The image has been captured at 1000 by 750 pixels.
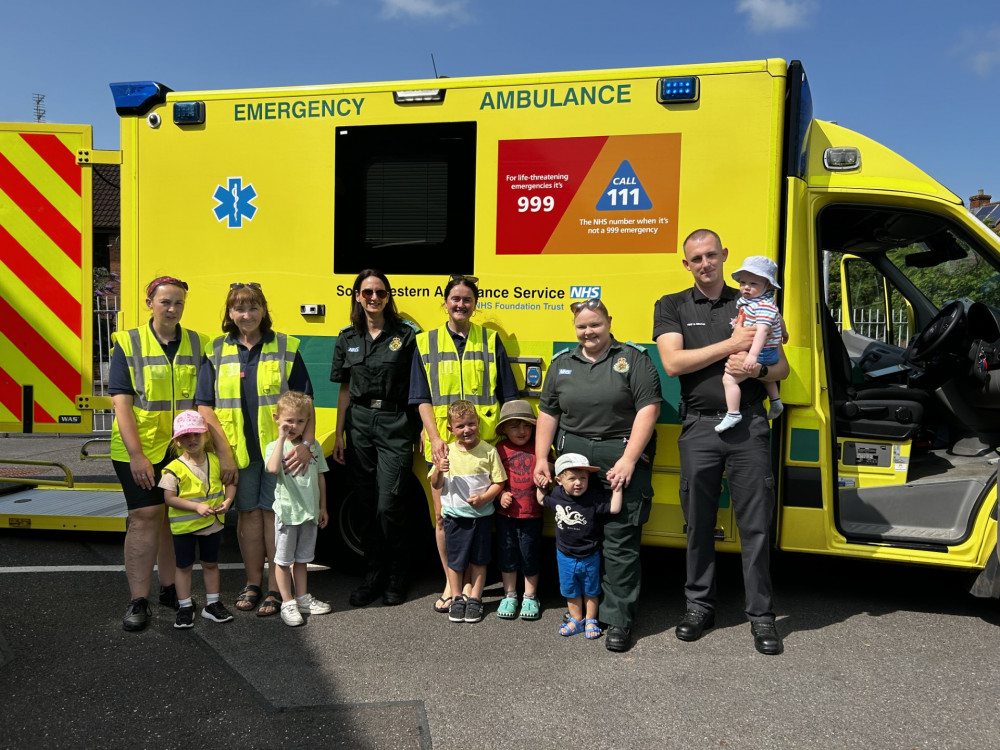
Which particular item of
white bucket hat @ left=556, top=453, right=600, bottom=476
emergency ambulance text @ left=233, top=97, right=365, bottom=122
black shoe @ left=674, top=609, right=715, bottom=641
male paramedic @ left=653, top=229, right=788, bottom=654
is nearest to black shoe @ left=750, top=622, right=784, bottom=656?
male paramedic @ left=653, top=229, right=788, bottom=654

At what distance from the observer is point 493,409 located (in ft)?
13.2

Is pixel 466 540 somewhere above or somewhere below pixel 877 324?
below

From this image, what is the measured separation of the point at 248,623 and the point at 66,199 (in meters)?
2.88

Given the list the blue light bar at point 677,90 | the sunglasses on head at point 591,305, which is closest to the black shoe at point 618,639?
the sunglasses on head at point 591,305

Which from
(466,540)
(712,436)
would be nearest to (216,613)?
(466,540)

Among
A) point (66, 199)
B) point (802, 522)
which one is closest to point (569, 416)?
point (802, 522)

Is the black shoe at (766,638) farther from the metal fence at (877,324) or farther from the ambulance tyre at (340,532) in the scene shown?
the metal fence at (877,324)

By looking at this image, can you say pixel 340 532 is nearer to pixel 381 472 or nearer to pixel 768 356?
pixel 381 472

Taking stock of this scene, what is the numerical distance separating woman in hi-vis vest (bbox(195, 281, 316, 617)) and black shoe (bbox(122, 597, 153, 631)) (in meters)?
0.46

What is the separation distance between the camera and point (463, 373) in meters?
3.96

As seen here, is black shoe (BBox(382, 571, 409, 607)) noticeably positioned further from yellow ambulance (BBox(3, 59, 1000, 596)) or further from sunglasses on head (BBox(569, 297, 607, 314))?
sunglasses on head (BBox(569, 297, 607, 314))

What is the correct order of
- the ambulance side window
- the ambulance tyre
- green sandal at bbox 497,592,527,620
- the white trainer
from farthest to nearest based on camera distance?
the ambulance tyre, the ambulance side window, green sandal at bbox 497,592,527,620, the white trainer

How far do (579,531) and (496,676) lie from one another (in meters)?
0.79

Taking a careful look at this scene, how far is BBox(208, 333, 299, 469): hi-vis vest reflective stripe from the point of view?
3.94m
